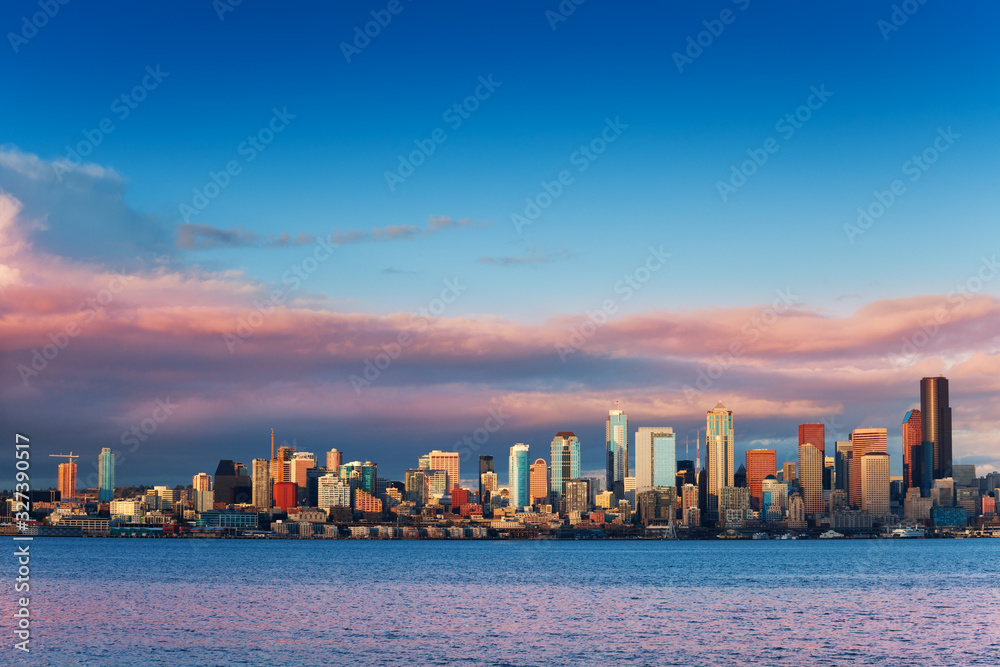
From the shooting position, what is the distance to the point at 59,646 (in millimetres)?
61312

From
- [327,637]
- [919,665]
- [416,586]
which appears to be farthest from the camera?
[416,586]

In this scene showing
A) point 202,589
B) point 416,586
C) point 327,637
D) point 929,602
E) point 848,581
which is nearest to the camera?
point 327,637

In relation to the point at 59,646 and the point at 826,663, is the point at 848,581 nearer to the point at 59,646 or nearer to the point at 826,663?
the point at 826,663

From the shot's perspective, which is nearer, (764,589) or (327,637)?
(327,637)

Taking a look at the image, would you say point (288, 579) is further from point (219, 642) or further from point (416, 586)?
point (219, 642)

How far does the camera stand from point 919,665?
55.5 metres

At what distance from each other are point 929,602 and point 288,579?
2930 inches

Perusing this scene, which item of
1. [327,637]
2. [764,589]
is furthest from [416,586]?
[327,637]

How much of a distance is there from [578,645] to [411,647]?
1015cm

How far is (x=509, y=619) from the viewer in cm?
7644

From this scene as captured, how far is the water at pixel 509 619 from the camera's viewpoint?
192 feet

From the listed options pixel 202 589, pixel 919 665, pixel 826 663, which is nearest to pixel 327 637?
pixel 826 663

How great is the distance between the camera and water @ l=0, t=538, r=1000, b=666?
58.4 m

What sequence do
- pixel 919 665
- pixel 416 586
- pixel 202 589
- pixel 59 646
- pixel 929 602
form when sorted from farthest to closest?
pixel 416 586 < pixel 202 589 < pixel 929 602 < pixel 59 646 < pixel 919 665
